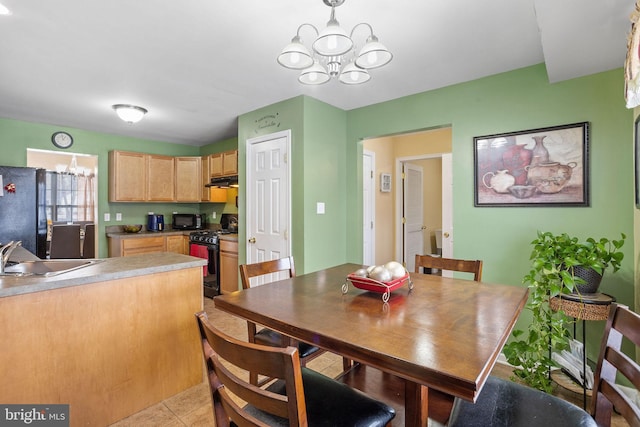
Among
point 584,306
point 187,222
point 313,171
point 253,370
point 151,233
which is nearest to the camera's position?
point 253,370

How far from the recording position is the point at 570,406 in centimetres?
107

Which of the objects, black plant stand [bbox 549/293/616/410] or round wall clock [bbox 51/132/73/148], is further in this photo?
round wall clock [bbox 51/132/73/148]

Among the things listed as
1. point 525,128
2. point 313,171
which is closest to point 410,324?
point 525,128

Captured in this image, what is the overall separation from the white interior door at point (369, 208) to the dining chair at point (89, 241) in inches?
153

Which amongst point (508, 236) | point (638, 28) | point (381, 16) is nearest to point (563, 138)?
point (508, 236)

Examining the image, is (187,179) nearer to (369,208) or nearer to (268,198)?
(268,198)

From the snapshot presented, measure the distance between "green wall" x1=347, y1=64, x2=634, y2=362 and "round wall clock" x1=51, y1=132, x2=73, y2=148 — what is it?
413 centimetres

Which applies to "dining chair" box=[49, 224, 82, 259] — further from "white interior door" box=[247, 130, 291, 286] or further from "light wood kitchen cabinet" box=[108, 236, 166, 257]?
"white interior door" box=[247, 130, 291, 286]

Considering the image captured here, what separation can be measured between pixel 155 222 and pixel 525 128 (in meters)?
5.00

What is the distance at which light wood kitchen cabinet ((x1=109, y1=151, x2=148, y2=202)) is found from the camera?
14.6ft

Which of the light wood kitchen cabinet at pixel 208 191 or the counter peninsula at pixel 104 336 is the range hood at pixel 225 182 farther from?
→ the counter peninsula at pixel 104 336

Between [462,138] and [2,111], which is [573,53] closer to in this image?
[462,138]
